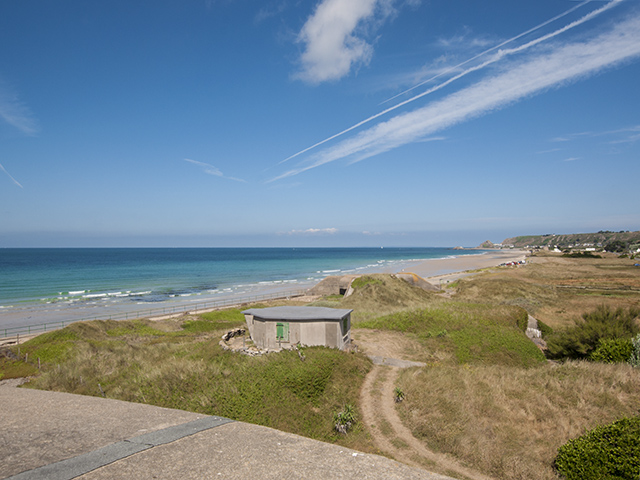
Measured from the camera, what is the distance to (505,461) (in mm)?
11023

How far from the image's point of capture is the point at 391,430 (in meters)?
13.0

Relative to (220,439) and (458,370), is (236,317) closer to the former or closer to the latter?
(458,370)

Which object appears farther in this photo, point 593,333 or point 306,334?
point 593,333

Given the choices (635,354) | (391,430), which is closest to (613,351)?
(635,354)

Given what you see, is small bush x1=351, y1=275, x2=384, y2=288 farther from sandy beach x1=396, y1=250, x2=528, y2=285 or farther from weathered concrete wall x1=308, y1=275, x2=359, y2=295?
sandy beach x1=396, y1=250, x2=528, y2=285

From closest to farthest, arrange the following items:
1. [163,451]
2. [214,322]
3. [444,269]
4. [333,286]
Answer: [163,451]
[214,322]
[333,286]
[444,269]

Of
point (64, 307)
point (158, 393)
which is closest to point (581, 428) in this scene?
point (158, 393)

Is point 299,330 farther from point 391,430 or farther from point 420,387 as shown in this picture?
point 391,430

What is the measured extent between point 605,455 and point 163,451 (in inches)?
460

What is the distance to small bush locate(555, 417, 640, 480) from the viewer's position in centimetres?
916

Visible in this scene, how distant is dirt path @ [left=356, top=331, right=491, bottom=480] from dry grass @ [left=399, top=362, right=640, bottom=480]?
0.40 meters

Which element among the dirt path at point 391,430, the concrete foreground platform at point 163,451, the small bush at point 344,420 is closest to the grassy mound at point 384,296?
the dirt path at point 391,430

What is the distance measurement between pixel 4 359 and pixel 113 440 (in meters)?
20.9

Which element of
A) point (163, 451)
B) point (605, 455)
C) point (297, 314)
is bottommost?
point (605, 455)
